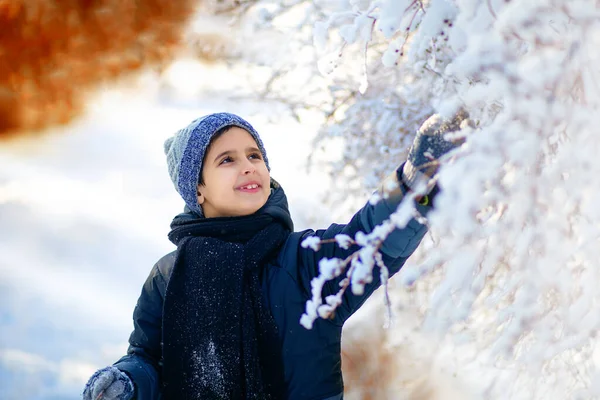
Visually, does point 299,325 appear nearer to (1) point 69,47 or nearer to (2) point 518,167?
(2) point 518,167

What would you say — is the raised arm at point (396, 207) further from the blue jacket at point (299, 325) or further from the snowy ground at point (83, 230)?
the snowy ground at point (83, 230)

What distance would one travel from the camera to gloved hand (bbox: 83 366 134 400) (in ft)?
4.46

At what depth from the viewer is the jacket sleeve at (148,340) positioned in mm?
1450

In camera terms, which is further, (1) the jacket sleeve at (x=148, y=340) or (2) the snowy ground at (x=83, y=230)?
(2) the snowy ground at (x=83, y=230)

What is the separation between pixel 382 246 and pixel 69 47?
199cm

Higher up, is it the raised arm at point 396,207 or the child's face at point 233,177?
the child's face at point 233,177

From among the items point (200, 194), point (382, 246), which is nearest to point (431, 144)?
point (382, 246)

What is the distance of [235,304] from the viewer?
4.53 ft

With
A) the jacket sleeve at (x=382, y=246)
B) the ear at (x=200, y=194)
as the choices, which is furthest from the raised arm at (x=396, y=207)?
the ear at (x=200, y=194)

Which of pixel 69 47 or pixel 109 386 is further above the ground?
pixel 69 47

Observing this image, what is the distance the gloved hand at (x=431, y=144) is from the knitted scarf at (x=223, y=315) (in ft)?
1.58

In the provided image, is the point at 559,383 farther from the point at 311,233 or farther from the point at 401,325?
the point at 401,325

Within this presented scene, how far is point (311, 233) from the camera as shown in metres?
1.49

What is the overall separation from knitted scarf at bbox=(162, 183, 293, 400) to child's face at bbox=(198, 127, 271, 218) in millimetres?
44
